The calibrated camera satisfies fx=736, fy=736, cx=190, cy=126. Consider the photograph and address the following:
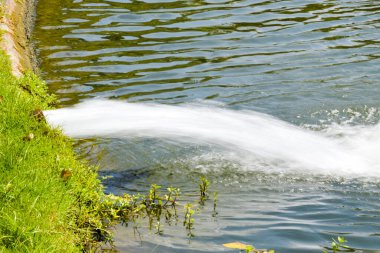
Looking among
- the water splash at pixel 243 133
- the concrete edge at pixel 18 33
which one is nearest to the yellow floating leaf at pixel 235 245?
the water splash at pixel 243 133

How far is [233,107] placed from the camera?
8617mm

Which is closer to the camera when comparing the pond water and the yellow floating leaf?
the yellow floating leaf

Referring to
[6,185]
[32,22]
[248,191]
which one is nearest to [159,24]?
[32,22]

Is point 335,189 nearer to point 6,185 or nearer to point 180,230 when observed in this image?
point 180,230

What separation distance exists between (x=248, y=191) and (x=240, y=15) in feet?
21.8

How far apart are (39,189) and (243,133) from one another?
10.2 ft

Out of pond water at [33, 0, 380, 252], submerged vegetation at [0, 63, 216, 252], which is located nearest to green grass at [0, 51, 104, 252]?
submerged vegetation at [0, 63, 216, 252]

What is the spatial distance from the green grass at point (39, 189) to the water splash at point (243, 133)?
48.1 inches

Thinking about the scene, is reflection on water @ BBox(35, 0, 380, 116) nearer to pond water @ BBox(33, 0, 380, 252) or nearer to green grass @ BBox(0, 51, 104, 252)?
pond water @ BBox(33, 0, 380, 252)

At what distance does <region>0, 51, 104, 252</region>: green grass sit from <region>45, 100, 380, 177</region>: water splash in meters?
1.22

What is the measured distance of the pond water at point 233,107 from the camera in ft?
18.8

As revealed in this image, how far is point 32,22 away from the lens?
1242 cm

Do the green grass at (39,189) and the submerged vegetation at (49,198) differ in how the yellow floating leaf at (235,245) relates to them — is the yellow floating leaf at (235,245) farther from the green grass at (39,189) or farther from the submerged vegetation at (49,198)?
the green grass at (39,189)

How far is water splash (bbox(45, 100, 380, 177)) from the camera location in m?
6.97
